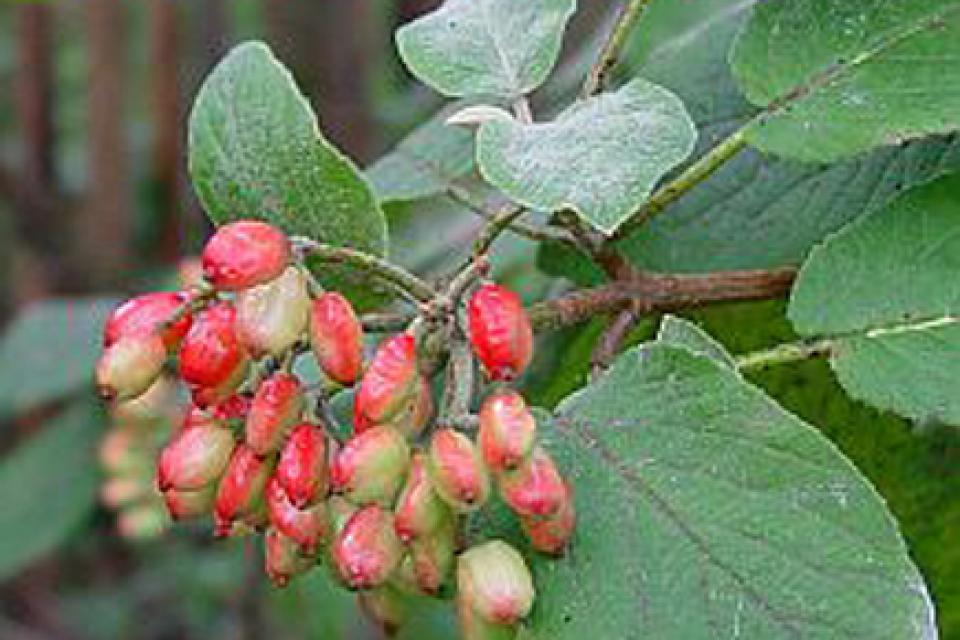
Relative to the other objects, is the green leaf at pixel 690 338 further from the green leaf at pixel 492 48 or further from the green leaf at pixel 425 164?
the green leaf at pixel 425 164

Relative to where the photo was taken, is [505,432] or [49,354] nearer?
[505,432]

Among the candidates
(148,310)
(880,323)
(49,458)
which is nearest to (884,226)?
(880,323)

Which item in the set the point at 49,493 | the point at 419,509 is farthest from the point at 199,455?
the point at 49,493

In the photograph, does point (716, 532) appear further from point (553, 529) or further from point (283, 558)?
point (283, 558)

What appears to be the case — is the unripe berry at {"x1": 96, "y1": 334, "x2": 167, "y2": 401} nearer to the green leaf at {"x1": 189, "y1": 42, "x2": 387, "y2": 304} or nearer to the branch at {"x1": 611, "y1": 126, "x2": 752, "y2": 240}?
the green leaf at {"x1": 189, "y1": 42, "x2": 387, "y2": 304}

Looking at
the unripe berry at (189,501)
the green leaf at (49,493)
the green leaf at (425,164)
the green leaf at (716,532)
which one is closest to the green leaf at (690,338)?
the green leaf at (716,532)

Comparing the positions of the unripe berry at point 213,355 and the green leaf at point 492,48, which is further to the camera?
the green leaf at point 492,48

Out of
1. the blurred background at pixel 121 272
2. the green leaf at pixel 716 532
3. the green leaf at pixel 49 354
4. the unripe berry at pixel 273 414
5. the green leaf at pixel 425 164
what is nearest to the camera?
the green leaf at pixel 716 532

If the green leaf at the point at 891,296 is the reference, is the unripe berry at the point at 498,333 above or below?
above
